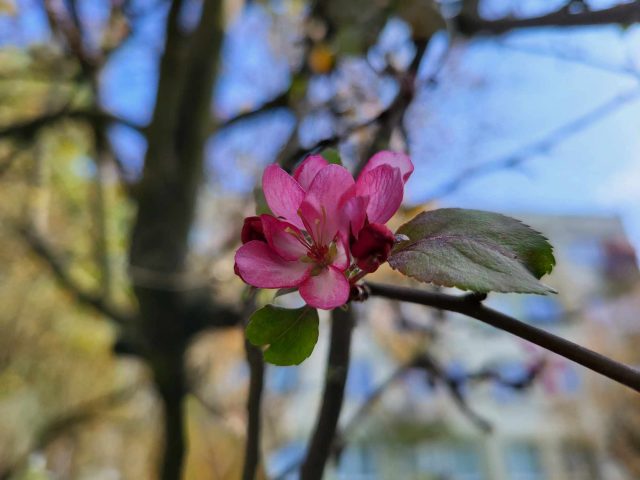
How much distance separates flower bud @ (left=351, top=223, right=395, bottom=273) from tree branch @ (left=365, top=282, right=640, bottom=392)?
0.02m

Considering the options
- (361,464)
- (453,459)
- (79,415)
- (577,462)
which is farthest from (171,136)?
(577,462)

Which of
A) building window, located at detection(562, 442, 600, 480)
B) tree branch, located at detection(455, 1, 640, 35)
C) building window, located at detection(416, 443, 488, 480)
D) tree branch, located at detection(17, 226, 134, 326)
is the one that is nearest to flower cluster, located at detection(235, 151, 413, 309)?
tree branch, located at detection(455, 1, 640, 35)

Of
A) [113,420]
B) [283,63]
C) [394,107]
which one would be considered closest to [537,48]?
[394,107]

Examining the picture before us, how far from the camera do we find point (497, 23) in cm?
41

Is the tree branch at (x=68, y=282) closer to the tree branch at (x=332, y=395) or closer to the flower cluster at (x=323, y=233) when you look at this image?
the tree branch at (x=332, y=395)

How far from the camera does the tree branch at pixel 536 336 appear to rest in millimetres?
111

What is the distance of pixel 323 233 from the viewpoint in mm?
139

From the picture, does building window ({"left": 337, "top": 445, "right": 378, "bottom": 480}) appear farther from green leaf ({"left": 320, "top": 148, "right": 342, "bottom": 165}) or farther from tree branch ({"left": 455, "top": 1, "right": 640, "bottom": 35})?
green leaf ({"left": 320, "top": 148, "right": 342, "bottom": 165})

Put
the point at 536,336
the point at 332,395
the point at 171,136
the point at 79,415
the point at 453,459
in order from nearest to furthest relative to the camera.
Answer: the point at 536,336, the point at 332,395, the point at 171,136, the point at 79,415, the point at 453,459

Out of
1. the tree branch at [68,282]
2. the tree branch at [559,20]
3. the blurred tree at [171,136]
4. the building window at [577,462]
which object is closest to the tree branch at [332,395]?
the blurred tree at [171,136]

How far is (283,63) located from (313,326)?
1.24m

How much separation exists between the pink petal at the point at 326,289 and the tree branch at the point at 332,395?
0.08 metres

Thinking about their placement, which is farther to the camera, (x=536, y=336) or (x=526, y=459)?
(x=526, y=459)

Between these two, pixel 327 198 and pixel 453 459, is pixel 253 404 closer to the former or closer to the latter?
pixel 327 198
